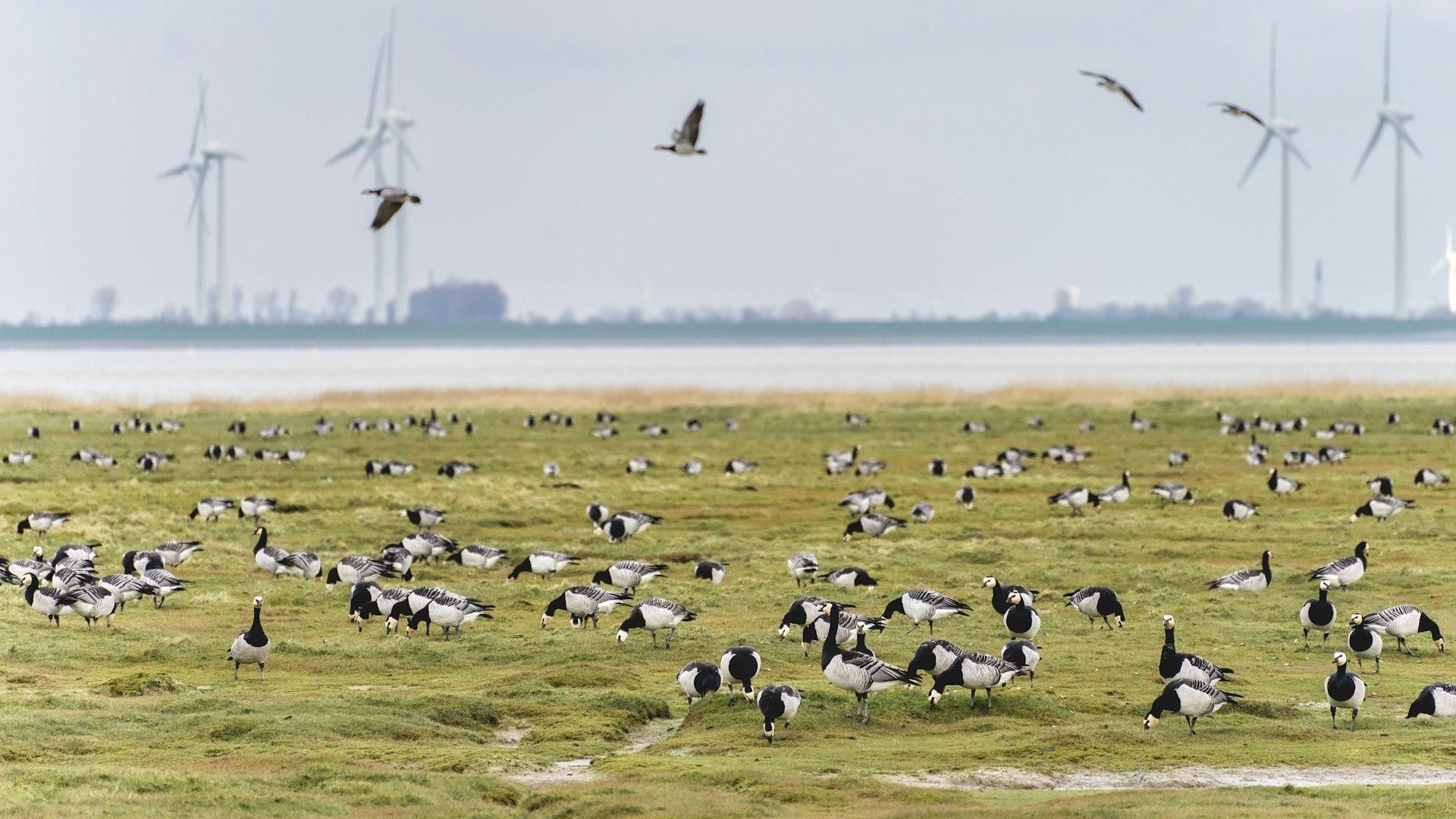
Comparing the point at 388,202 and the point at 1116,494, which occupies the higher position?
the point at 388,202

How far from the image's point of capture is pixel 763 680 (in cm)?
1969

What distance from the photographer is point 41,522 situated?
3169 centimetres

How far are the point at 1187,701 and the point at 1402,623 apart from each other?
222 inches

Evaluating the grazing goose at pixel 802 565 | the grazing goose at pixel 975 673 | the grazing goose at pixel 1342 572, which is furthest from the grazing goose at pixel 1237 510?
the grazing goose at pixel 975 673

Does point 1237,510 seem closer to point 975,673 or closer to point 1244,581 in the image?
point 1244,581

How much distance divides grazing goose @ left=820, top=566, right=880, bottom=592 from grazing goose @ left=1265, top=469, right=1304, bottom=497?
15.8 m

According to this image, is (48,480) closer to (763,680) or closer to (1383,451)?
(763,680)

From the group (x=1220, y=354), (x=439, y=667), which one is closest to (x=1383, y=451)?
(x=439, y=667)

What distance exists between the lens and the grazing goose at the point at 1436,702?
55.0 feet

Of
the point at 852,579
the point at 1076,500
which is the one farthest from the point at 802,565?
the point at 1076,500

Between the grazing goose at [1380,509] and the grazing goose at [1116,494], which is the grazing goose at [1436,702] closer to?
the grazing goose at [1380,509]

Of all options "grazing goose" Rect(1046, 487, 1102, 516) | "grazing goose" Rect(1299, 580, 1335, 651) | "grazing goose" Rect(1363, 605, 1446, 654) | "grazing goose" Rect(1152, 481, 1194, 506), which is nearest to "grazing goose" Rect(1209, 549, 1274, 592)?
"grazing goose" Rect(1299, 580, 1335, 651)

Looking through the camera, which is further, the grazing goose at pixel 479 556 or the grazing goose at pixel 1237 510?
the grazing goose at pixel 1237 510

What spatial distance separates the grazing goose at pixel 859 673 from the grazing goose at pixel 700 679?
Answer: 1.16 metres
